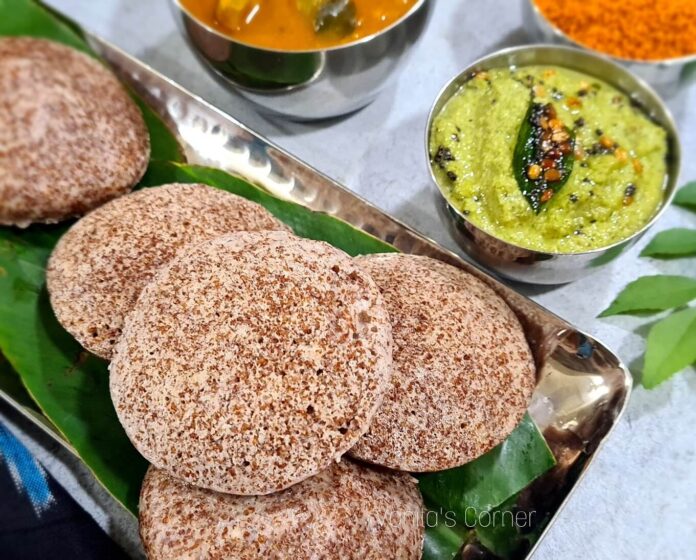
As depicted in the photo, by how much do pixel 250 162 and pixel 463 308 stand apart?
0.97 metres

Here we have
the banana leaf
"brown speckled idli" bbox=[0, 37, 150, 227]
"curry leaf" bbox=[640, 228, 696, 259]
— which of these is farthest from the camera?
"curry leaf" bbox=[640, 228, 696, 259]

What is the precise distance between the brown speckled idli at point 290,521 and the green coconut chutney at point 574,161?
3.10 ft

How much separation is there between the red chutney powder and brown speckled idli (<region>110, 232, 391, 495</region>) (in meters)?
1.60

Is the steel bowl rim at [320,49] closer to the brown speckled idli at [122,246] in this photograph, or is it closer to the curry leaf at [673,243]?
the brown speckled idli at [122,246]

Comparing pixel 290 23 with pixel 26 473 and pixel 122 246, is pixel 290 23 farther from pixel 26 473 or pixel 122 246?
pixel 26 473

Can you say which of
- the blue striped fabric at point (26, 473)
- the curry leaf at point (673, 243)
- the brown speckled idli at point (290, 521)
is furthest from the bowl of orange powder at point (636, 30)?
the blue striped fabric at point (26, 473)

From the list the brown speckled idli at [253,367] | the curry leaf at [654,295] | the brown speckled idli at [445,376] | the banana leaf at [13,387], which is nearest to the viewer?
the brown speckled idli at [253,367]

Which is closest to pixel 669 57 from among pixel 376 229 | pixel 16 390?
pixel 376 229

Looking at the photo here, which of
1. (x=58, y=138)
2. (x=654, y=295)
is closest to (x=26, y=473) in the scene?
(x=58, y=138)

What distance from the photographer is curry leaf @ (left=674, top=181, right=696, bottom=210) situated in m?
2.65

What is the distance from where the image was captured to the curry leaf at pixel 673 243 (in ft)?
8.36

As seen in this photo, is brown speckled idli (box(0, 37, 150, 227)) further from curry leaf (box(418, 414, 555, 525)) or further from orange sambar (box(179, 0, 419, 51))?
curry leaf (box(418, 414, 555, 525))

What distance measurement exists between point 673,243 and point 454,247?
0.83 meters

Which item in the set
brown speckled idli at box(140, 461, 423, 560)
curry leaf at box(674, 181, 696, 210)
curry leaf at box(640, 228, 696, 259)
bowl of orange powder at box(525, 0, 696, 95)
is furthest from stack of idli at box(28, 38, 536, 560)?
bowl of orange powder at box(525, 0, 696, 95)
